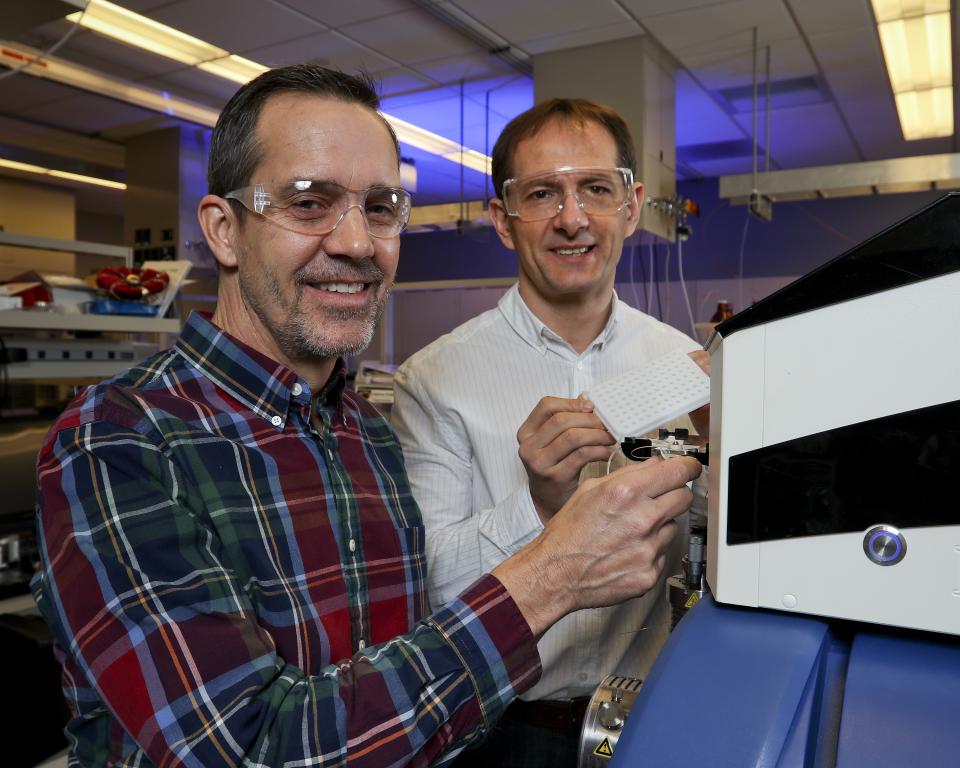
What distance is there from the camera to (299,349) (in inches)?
37.3

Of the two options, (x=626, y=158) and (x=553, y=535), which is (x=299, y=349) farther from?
(x=626, y=158)

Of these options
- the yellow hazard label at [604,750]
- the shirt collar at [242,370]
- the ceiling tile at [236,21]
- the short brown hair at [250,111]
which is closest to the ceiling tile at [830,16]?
the ceiling tile at [236,21]

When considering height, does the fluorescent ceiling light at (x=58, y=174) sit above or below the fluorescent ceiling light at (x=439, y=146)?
below

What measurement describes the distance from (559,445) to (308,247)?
385 millimetres

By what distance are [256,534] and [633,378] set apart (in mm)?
465

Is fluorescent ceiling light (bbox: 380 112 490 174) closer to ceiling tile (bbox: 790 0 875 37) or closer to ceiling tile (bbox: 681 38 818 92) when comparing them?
ceiling tile (bbox: 681 38 818 92)

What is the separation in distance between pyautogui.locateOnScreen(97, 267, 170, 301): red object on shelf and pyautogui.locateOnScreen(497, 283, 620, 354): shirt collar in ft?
5.19

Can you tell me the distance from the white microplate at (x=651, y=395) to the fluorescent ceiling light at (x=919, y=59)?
3.16m

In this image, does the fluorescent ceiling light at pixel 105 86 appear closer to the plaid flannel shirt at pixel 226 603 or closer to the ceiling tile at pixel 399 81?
the ceiling tile at pixel 399 81

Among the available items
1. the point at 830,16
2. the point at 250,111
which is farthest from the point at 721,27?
the point at 250,111

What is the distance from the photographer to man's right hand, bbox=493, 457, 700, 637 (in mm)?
723

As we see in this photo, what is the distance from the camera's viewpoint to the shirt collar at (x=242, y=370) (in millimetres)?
902

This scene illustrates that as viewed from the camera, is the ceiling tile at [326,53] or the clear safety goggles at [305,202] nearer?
the clear safety goggles at [305,202]

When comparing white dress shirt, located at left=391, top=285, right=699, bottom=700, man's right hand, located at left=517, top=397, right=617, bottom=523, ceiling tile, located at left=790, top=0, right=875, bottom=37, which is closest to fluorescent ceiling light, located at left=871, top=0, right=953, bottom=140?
ceiling tile, located at left=790, top=0, right=875, bottom=37
